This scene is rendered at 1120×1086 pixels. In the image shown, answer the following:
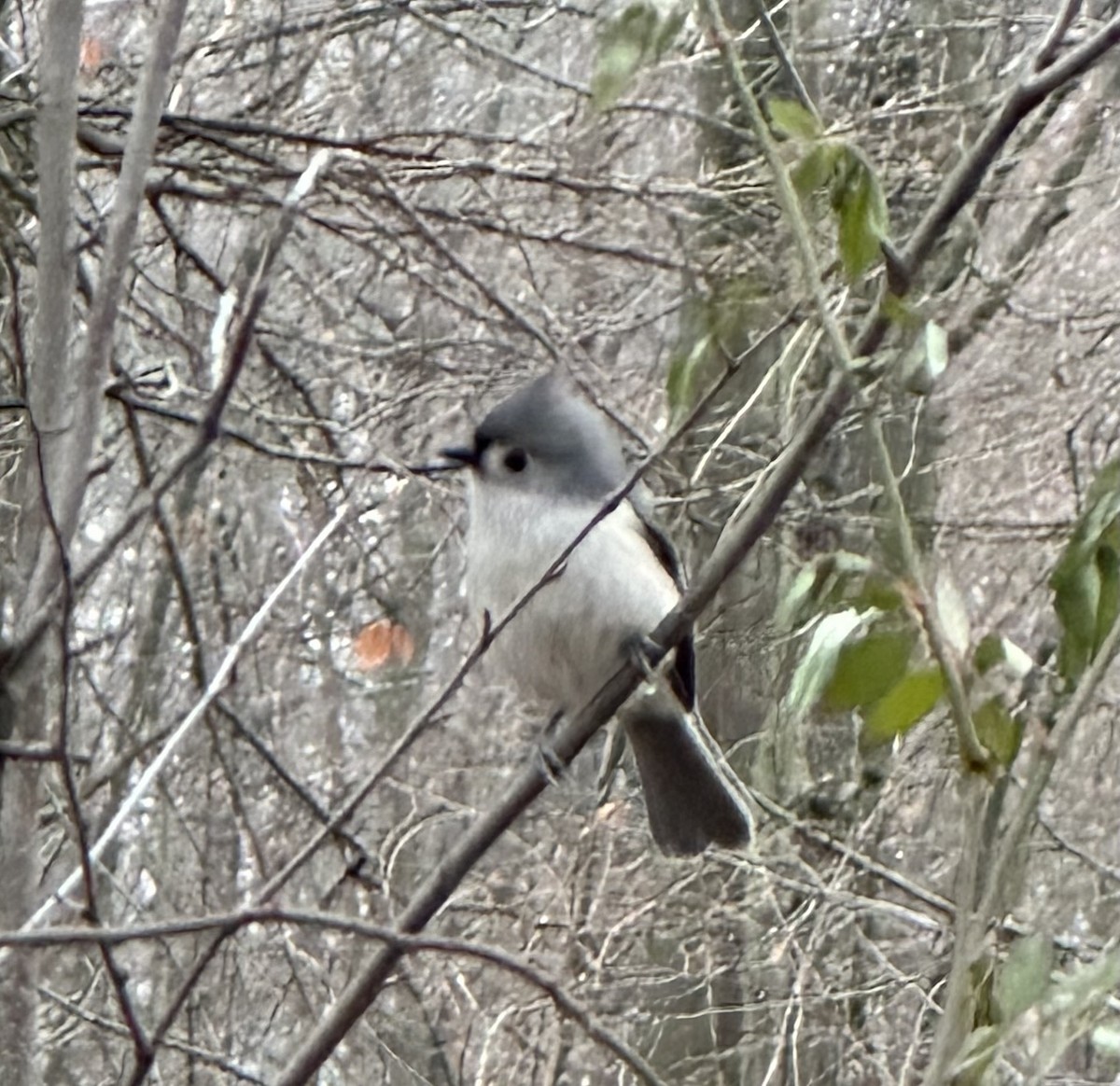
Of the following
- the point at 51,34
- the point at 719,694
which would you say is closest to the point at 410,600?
the point at 719,694

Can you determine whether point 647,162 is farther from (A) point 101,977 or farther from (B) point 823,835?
(A) point 101,977

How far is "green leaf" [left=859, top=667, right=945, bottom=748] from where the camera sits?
1.05 metres

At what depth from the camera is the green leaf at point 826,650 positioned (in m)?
1.13

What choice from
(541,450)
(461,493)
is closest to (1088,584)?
(541,450)

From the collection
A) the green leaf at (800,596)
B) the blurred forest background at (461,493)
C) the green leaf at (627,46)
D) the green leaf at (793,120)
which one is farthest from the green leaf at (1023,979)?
the blurred forest background at (461,493)

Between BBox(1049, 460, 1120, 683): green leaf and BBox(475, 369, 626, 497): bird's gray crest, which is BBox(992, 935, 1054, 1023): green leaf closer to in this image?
BBox(1049, 460, 1120, 683): green leaf

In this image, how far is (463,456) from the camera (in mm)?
3359

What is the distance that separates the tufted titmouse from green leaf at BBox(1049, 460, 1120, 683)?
2.19 meters

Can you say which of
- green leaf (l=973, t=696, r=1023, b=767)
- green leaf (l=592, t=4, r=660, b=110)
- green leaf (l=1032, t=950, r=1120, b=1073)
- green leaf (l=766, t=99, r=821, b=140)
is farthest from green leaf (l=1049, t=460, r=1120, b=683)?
green leaf (l=592, t=4, r=660, b=110)

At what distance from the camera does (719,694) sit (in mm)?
5906

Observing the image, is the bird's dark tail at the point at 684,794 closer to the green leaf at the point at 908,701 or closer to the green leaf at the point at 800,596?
the green leaf at the point at 800,596

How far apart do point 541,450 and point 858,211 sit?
6.82 feet

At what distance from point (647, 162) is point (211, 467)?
5.78ft

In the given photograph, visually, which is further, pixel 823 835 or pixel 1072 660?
pixel 823 835
